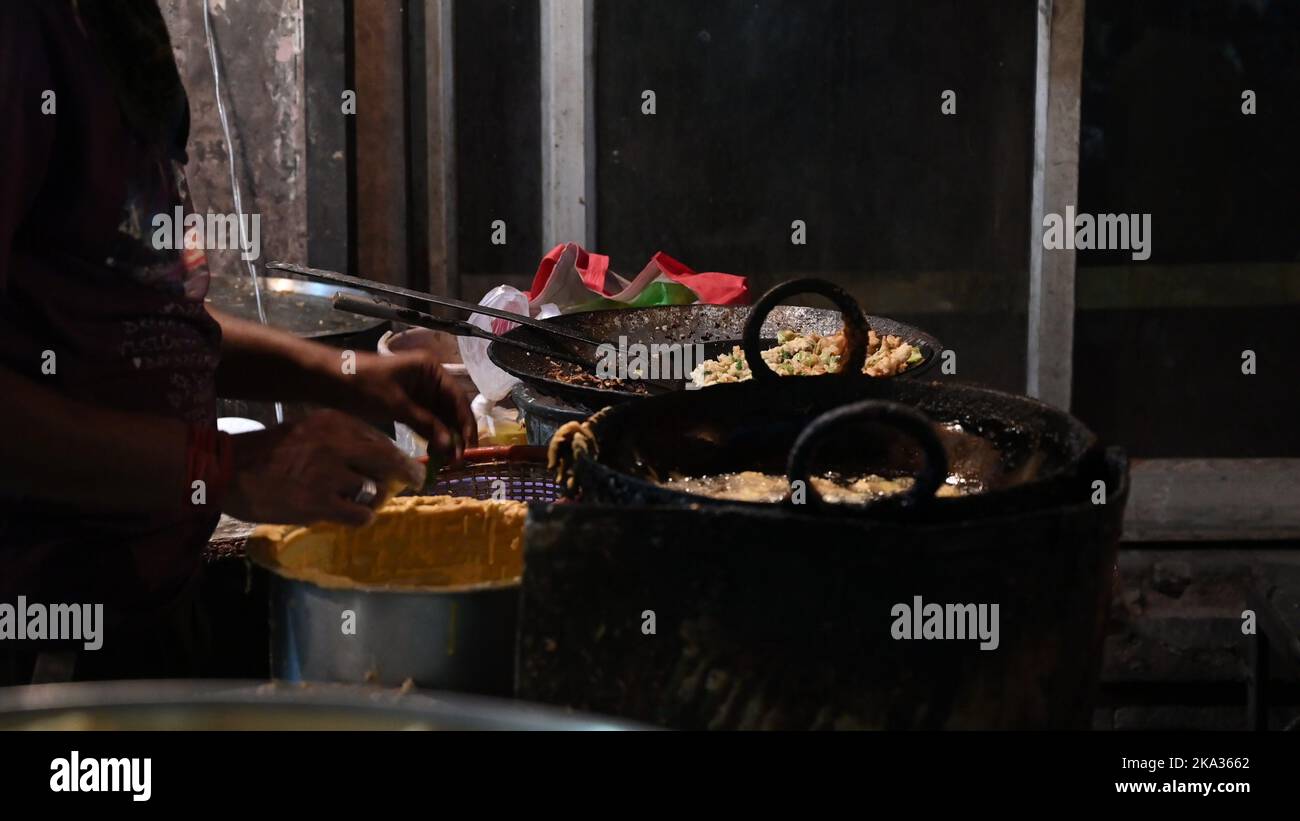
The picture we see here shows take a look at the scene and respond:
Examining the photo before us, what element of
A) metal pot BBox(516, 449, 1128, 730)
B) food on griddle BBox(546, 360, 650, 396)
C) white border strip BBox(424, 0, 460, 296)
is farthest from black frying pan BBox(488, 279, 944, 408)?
white border strip BBox(424, 0, 460, 296)

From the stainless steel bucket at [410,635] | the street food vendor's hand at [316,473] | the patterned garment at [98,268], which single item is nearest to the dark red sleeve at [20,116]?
the patterned garment at [98,268]

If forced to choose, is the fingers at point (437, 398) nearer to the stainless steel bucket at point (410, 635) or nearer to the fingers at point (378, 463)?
the fingers at point (378, 463)

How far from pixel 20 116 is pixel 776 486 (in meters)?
1.09

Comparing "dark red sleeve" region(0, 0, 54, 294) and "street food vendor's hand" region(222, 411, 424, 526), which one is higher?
"dark red sleeve" region(0, 0, 54, 294)

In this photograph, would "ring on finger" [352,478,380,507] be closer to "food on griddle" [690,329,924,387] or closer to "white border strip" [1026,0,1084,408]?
"food on griddle" [690,329,924,387]

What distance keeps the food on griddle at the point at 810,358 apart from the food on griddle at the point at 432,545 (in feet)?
3.03

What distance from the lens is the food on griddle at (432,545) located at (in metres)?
1.81

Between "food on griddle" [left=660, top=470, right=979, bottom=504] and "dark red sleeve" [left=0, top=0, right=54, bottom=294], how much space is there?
0.91 metres

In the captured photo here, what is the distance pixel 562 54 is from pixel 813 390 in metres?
3.02

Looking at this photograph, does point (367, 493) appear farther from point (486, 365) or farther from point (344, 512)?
point (486, 365)

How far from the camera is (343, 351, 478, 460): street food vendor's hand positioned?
2.23 m

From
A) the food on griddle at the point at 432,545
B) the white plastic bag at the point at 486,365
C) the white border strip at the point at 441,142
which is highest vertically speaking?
the white border strip at the point at 441,142

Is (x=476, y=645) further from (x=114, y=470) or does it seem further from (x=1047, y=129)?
(x=1047, y=129)

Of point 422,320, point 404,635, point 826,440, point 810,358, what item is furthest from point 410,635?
point 810,358
